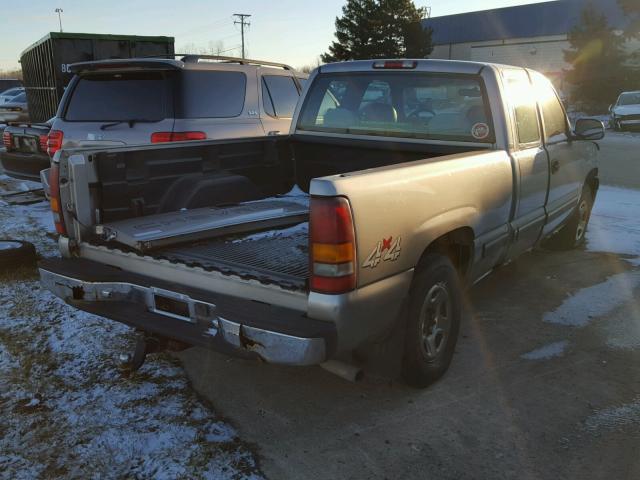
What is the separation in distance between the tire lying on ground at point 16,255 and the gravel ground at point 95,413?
1253mm

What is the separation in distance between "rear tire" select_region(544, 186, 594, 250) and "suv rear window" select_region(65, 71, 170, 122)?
452cm

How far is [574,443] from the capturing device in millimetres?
2996

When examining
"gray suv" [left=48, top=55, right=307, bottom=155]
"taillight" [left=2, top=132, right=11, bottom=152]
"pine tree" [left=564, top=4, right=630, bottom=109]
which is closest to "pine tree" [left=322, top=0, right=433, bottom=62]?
"pine tree" [left=564, top=4, right=630, bottom=109]

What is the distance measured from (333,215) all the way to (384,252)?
0.40 metres

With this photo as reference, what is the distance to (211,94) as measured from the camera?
6.51 meters

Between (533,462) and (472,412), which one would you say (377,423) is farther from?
(533,462)

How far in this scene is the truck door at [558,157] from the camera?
4914 millimetres

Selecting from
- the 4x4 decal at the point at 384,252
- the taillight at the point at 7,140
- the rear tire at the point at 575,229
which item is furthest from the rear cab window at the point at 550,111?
the taillight at the point at 7,140

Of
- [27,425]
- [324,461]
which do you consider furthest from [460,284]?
[27,425]

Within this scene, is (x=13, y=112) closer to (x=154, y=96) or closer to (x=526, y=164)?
(x=154, y=96)

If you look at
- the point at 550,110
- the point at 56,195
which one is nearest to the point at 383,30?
the point at 550,110

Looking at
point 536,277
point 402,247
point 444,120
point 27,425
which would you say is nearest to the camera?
point 402,247

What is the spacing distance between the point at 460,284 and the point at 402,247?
105 centimetres

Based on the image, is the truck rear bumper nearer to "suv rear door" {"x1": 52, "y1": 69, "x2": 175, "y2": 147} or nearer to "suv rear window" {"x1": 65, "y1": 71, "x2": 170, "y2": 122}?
"suv rear door" {"x1": 52, "y1": 69, "x2": 175, "y2": 147}
